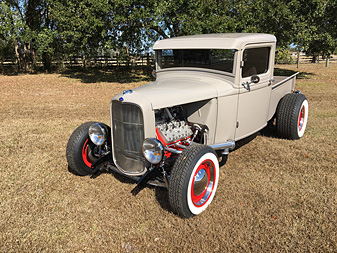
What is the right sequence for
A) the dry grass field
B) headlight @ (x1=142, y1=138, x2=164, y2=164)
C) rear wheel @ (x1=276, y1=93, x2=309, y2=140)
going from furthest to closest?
1. rear wheel @ (x1=276, y1=93, x2=309, y2=140)
2. headlight @ (x1=142, y1=138, x2=164, y2=164)
3. the dry grass field

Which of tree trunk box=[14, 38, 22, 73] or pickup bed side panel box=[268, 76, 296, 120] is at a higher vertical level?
tree trunk box=[14, 38, 22, 73]

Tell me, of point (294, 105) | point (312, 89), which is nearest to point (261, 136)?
point (294, 105)

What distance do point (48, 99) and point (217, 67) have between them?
8558mm

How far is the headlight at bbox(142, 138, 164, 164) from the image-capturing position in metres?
3.40

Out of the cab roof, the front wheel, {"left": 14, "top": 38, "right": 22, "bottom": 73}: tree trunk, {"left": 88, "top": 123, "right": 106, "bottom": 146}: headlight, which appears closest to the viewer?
the front wheel

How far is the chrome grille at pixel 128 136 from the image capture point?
142 inches

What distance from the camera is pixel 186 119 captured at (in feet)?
14.4

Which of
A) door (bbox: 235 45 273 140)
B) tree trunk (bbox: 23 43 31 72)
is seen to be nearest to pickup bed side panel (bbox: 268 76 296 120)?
door (bbox: 235 45 273 140)

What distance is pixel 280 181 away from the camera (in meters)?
4.37

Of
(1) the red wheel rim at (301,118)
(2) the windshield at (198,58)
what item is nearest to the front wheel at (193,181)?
(2) the windshield at (198,58)

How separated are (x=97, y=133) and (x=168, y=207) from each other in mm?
1538

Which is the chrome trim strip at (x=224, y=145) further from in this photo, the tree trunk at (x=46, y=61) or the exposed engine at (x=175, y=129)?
the tree trunk at (x=46, y=61)

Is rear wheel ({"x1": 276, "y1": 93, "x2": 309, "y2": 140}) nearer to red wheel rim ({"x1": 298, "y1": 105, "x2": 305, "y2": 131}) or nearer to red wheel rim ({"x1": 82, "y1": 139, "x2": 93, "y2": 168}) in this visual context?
red wheel rim ({"x1": 298, "y1": 105, "x2": 305, "y2": 131})

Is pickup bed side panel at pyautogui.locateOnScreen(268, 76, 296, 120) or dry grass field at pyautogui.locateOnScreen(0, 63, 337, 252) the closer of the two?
dry grass field at pyautogui.locateOnScreen(0, 63, 337, 252)
